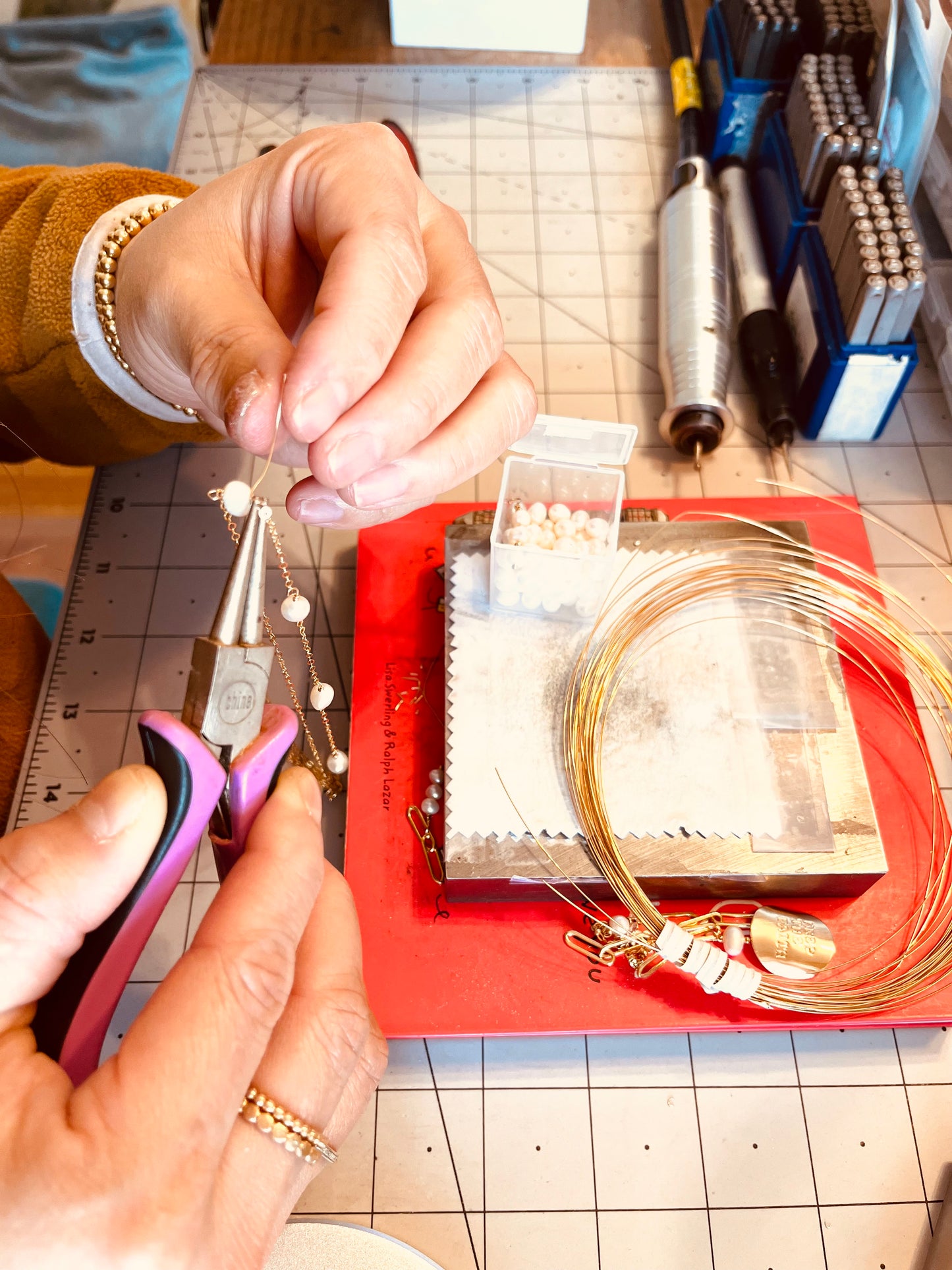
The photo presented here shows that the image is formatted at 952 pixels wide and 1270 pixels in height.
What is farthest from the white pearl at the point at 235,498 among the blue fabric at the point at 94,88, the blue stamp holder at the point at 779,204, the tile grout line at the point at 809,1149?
the blue fabric at the point at 94,88

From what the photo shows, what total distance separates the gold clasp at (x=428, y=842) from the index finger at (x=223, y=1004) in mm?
272

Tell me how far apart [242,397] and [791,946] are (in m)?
0.78

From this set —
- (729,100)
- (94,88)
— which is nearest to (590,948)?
(729,100)

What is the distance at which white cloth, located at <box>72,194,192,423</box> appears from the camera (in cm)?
94

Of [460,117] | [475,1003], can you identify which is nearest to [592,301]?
[460,117]

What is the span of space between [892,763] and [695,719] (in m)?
0.26

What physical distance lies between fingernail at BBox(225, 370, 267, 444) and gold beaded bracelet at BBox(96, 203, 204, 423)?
363mm

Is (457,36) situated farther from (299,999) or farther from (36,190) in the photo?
(299,999)

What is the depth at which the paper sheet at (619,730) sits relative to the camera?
96 centimetres

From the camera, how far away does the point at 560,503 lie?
113 centimetres

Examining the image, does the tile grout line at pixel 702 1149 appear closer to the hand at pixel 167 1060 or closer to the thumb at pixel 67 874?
the hand at pixel 167 1060

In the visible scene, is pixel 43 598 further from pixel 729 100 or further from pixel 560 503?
pixel 729 100

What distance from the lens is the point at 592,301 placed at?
1509 millimetres

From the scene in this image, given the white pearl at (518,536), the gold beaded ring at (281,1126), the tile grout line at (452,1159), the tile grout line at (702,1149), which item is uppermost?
the white pearl at (518,536)
